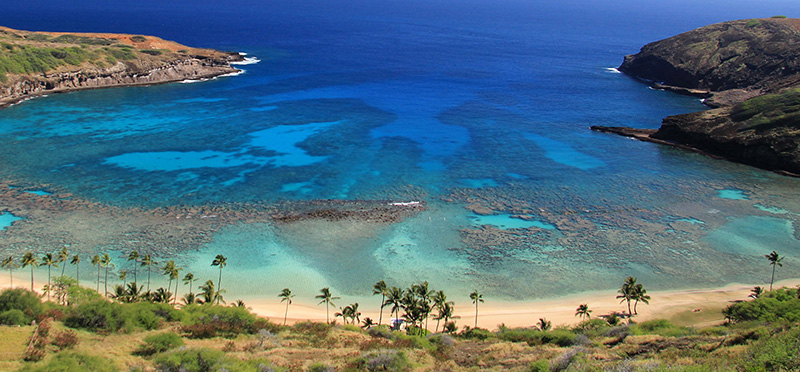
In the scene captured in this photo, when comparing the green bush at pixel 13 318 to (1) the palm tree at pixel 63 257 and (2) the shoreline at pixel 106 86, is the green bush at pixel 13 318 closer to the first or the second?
(1) the palm tree at pixel 63 257

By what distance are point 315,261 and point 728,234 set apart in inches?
1663

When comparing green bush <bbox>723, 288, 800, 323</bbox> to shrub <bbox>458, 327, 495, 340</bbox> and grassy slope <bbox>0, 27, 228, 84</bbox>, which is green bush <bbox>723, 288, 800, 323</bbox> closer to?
shrub <bbox>458, 327, 495, 340</bbox>

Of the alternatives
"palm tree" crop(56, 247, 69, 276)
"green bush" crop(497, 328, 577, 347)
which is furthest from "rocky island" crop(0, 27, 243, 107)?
"green bush" crop(497, 328, 577, 347)

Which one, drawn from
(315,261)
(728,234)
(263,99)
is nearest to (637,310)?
(728,234)

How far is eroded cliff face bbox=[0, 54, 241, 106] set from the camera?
10331 centimetres

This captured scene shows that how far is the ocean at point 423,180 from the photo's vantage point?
49219 mm

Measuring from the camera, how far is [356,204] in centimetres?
6166

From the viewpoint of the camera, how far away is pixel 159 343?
2961 centimetres

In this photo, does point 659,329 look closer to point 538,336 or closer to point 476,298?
point 538,336

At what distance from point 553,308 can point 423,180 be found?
2940 centimetres

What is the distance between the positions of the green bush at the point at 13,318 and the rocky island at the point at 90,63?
84859 mm

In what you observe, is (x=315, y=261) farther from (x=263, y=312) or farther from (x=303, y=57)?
(x=303, y=57)

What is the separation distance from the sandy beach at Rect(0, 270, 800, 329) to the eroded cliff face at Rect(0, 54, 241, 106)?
75.7m

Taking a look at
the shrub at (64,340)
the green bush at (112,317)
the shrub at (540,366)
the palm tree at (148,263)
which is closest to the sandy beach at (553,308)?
the palm tree at (148,263)
